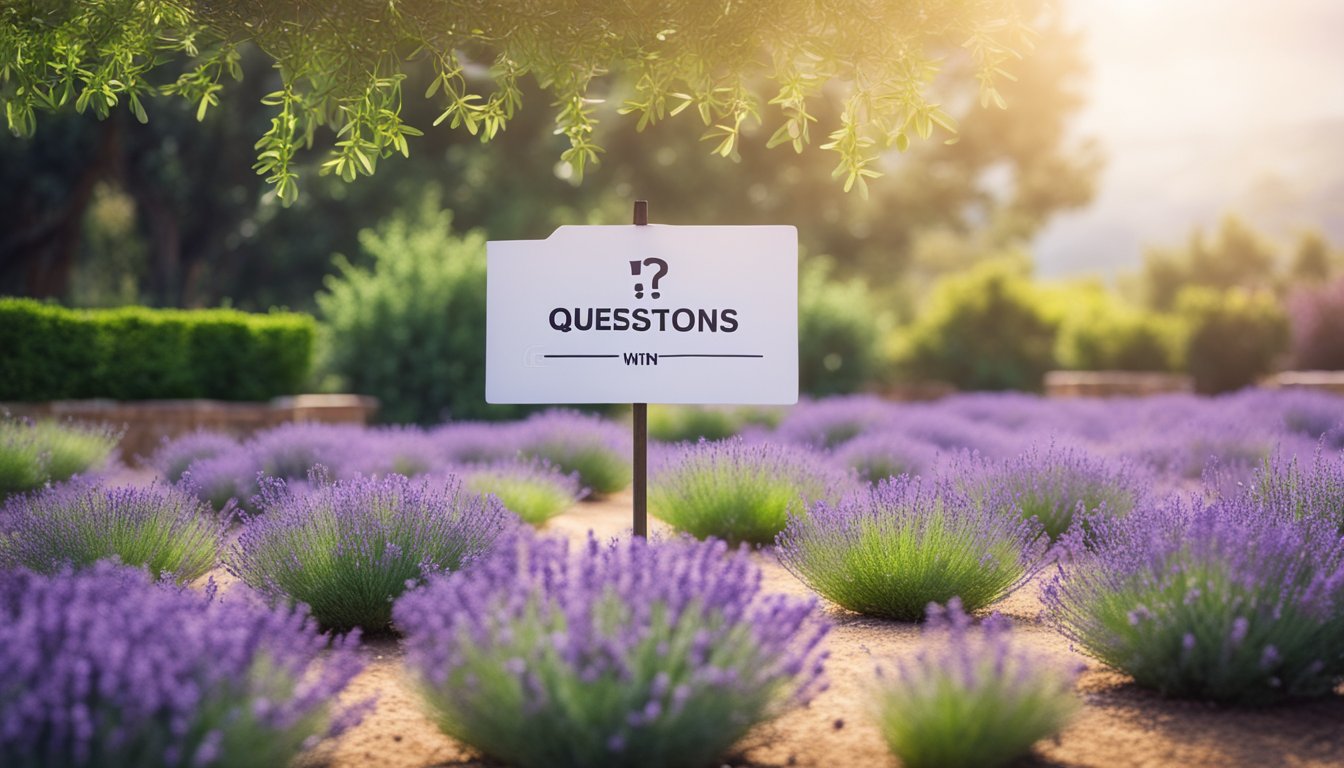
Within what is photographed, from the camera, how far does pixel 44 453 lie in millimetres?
6902

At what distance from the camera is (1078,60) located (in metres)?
28.0

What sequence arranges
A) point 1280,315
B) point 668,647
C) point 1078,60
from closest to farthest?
point 668,647 → point 1280,315 → point 1078,60

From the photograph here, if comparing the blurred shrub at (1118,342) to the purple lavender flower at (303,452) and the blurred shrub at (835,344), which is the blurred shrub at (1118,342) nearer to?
Answer: the blurred shrub at (835,344)

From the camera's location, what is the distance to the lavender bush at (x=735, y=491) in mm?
6051

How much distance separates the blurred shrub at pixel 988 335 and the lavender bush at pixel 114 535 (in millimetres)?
16773

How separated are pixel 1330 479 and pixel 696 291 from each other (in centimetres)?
281

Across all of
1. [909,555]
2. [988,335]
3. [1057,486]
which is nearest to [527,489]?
[909,555]

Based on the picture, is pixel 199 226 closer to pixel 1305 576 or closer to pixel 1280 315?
pixel 1280 315

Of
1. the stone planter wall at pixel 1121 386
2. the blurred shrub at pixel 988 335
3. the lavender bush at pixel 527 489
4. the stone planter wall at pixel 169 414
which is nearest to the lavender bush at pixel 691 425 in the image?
the stone planter wall at pixel 169 414

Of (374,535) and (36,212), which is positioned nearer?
(374,535)

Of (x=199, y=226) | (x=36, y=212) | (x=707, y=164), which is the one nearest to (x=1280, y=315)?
(x=707, y=164)

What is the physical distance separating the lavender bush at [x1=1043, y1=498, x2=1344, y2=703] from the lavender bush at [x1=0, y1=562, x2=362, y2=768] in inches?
88.5

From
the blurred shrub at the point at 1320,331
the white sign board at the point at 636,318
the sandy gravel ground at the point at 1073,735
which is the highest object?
the blurred shrub at the point at 1320,331

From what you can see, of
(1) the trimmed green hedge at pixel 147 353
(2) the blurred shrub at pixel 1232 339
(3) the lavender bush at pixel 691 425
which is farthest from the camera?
(2) the blurred shrub at pixel 1232 339
